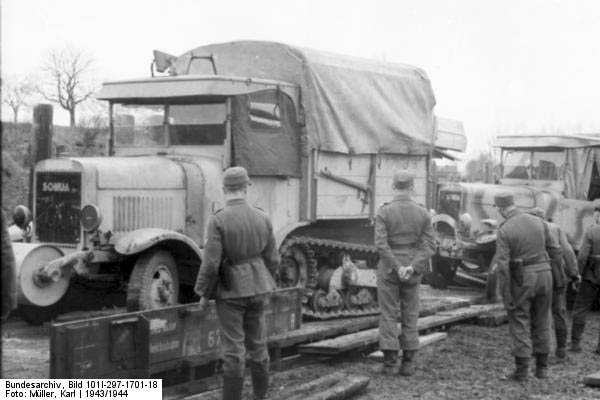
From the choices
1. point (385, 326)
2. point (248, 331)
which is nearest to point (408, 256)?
point (385, 326)

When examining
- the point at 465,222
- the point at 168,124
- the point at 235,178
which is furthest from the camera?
the point at 465,222

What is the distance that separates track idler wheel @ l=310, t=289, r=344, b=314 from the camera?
10.4 m

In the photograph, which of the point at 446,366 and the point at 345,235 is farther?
the point at 345,235

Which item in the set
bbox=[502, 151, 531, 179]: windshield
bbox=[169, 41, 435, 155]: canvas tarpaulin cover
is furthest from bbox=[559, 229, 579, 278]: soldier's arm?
bbox=[502, 151, 531, 179]: windshield

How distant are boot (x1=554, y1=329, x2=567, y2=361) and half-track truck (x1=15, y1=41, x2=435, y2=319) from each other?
8.73 ft

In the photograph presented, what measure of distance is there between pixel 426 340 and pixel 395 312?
1.64 meters

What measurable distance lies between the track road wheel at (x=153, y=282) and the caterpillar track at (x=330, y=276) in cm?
165

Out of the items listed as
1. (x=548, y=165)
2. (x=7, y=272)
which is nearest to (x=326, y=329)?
(x=7, y=272)

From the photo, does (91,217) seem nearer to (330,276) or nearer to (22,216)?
(22,216)

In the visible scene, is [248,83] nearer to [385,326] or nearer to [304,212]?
[304,212]

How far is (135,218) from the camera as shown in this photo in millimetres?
8711

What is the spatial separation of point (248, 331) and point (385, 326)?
1.84 meters

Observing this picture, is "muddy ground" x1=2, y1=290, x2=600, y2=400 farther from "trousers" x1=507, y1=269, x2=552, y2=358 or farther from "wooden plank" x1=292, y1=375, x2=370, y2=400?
"trousers" x1=507, y1=269, x2=552, y2=358

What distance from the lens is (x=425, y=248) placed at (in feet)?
26.0
